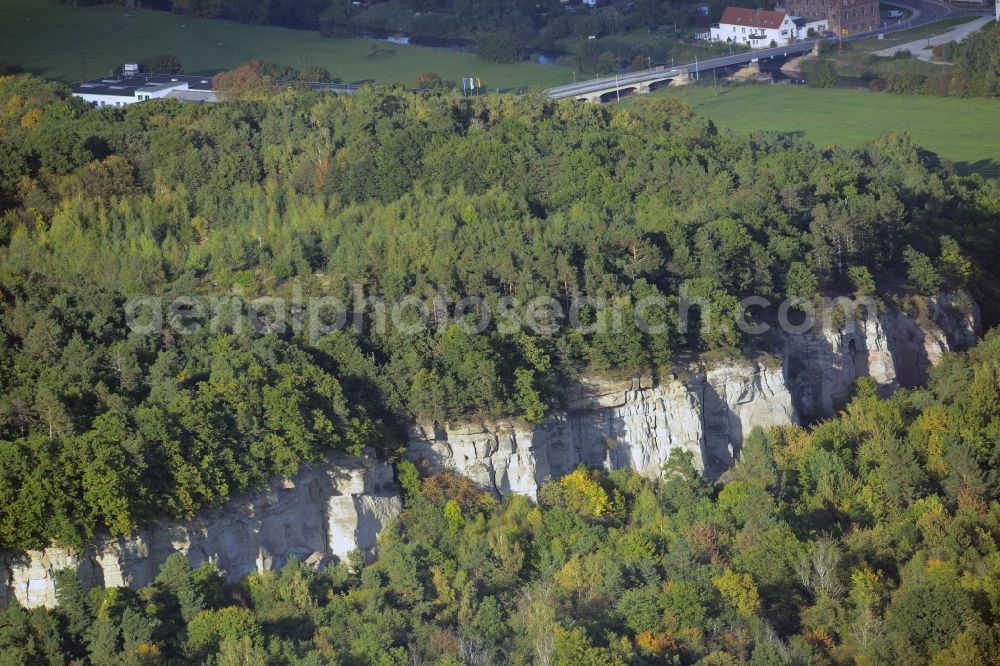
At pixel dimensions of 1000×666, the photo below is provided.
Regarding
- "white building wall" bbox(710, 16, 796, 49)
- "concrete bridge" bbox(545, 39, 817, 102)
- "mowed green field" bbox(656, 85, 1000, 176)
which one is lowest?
"mowed green field" bbox(656, 85, 1000, 176)

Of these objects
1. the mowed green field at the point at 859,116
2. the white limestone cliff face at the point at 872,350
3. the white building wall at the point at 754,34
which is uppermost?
the white building wall at the point at 754,34

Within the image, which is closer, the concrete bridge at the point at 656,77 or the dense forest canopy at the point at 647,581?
the dense forest canopy at the point at 647,581

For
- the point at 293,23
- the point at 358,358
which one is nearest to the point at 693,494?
the point at 358,358

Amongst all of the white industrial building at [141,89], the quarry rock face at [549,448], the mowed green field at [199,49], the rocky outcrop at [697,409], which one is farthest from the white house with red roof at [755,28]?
the quarry rock face at [549,448]

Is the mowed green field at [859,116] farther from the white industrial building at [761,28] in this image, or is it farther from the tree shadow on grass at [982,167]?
the white industrial building at [761,28]

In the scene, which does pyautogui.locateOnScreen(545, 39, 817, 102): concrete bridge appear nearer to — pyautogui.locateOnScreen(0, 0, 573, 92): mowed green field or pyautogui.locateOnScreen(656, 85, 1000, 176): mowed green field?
pyautogui.locateOnScreen(656, 85, 1000, 176): mowed green field

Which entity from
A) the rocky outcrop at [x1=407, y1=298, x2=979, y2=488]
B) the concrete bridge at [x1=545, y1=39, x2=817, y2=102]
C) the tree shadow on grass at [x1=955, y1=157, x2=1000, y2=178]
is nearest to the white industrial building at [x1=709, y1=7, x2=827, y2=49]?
the concrete bridge at [x1=545, y1=39, x2=817, y2=102]
